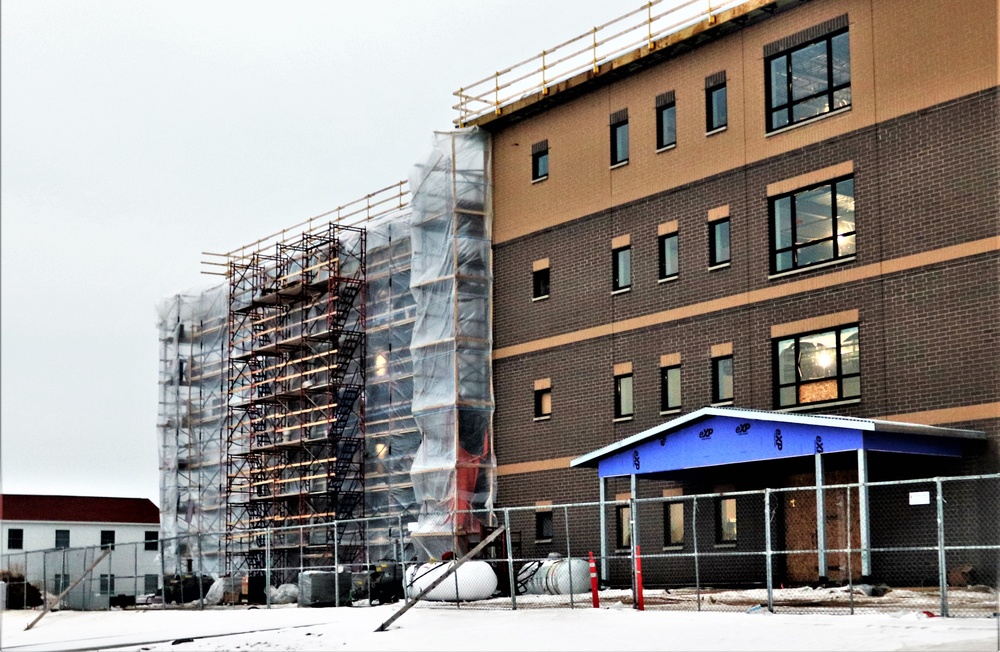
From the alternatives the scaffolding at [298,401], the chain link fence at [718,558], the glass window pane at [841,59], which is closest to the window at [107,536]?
the scaffolding at [298,401]

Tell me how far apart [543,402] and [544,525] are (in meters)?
3.49

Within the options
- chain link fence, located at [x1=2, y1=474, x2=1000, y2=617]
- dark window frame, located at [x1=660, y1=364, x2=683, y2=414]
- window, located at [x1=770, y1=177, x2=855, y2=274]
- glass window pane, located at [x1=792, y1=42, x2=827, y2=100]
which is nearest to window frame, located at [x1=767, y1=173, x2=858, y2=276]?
window, located at [x1=770, y1=177, x2=855, y2=274]

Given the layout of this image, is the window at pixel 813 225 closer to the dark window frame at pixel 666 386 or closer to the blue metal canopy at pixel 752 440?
the dark window frame at pixel 666 386

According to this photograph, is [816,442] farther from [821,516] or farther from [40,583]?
[40,583]

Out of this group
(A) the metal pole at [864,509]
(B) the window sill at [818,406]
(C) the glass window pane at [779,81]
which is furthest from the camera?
(C) the glass window pane at [779,81]

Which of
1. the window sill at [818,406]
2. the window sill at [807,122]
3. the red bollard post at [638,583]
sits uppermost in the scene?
the window sill at [807,122]

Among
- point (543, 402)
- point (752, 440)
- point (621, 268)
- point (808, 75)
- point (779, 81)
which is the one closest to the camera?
point (752, 440)

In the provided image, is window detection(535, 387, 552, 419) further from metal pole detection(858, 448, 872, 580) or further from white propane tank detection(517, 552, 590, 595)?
metal pole detection(858, 448, 872, 580)

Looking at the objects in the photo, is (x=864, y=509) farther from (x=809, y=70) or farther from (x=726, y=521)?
(x=809, y=70)

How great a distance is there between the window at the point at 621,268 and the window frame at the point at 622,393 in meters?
2.38

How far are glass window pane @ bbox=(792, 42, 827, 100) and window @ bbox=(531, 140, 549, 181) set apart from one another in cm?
901

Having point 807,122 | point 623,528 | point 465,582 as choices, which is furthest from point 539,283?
point 807,122

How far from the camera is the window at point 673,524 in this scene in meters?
35.2

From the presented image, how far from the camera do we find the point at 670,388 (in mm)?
35812
